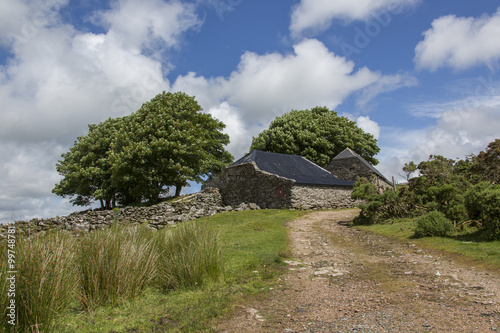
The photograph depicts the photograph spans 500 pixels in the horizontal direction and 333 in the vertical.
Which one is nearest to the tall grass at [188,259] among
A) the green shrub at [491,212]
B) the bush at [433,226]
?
the bush at [433,226]

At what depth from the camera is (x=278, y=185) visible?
24.5m

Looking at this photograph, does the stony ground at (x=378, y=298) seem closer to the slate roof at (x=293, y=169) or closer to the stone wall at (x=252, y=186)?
the stone wall at (x=252, y=186)

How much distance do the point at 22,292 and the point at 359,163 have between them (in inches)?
1377

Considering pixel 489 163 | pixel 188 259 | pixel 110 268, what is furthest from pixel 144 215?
pixel 489 163

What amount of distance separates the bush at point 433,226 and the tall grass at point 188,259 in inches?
290

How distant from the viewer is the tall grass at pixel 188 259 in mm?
6508

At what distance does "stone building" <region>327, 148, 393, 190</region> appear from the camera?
35.1m

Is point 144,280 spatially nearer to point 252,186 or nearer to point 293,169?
point 252,186

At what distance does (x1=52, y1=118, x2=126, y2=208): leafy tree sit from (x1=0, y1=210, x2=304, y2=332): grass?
2476 cm

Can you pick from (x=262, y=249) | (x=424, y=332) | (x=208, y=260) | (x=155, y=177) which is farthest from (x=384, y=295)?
(x=155, y=177)

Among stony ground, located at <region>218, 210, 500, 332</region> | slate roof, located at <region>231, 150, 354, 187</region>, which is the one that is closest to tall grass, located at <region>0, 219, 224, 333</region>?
stony ground, located at <region>218, 210, 500, 332</region>

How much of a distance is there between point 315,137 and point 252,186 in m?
16.9

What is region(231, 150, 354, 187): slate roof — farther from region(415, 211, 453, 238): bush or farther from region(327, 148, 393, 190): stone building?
region(415, 211, 453, 238): bush

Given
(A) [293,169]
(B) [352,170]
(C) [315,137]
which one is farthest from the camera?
(C) [315,137]
